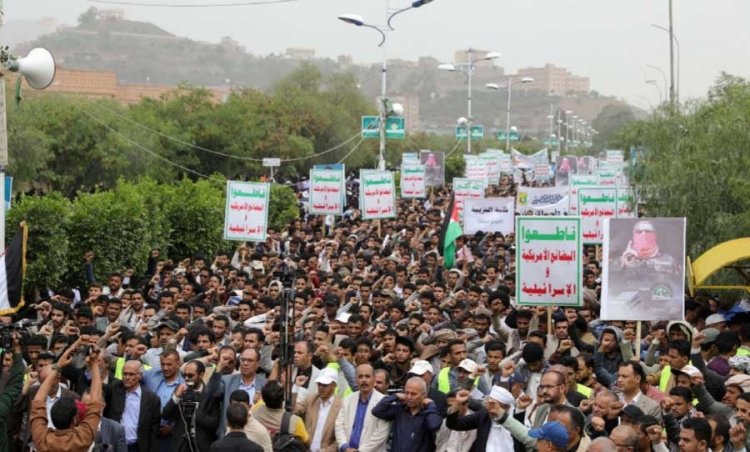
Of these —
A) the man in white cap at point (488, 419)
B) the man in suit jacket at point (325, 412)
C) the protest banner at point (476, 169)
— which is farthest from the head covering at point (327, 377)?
the protest banner at point (476, 169)

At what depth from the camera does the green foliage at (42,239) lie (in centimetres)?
2000

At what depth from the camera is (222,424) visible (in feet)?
32.1

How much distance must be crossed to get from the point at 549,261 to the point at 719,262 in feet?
8.47

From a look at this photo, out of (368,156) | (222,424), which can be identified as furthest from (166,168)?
(222,424)

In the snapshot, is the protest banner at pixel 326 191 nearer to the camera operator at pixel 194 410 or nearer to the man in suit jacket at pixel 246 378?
the man in suit jacket at pixel 246 378

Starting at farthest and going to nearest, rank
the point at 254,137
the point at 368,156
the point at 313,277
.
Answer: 1. the point at 368,156
2. the point at 254,137
3. the point at 313,277

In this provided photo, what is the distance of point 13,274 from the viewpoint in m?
11.6

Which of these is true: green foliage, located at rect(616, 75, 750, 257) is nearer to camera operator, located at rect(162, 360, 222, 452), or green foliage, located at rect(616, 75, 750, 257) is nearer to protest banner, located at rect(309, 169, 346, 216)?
protest banner, located at rect(309, 169, 346, 216)

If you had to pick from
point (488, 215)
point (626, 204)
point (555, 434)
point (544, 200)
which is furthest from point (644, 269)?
point (544, 200)

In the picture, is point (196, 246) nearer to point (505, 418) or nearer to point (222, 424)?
point (222, 424)

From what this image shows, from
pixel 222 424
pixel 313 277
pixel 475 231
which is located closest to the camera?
pixel 222 424

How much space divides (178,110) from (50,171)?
A: 13113 millimetres

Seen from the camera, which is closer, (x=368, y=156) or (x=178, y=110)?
(x=178, y=110)

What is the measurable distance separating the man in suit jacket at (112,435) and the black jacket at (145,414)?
62cm
